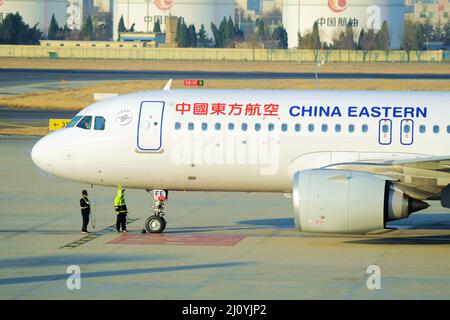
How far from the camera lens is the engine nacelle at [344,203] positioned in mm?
27031

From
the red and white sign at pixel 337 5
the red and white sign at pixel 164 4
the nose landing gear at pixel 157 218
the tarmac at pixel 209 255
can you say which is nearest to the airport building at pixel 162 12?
the red and white sign at pixel 164 4

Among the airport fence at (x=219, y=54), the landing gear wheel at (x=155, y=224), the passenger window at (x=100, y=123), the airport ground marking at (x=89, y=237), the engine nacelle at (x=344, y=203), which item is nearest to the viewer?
the engine nacelle at (x=344, y=203)

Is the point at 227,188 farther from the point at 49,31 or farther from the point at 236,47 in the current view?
the point at 49,31

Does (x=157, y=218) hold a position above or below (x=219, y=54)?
below

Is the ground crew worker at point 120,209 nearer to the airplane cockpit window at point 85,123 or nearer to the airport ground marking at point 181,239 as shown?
the airport ground marking at point 181,239

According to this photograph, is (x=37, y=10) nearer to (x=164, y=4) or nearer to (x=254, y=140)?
(x=164, y=4)

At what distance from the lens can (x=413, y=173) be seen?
28.5 m

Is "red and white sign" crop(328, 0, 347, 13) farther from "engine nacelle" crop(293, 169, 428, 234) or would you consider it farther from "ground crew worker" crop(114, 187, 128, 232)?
"engine nacelle" crop(293, 169, 428, 234)

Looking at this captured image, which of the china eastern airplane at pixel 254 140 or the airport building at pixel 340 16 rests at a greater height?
the airport building at pixel 340 16

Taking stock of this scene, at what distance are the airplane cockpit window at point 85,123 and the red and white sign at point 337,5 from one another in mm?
140829

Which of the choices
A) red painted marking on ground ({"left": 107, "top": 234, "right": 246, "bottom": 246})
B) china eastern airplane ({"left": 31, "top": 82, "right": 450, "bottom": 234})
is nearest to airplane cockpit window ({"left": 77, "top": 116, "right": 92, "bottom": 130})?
china eastern airplane ({"left": 31, "top": 82, "right": 450, "bottom": 234})

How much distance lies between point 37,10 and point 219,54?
45.5 meters

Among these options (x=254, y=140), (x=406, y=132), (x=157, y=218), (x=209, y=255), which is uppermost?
(x=406, y=132)

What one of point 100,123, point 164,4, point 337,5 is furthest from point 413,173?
point 164,4
